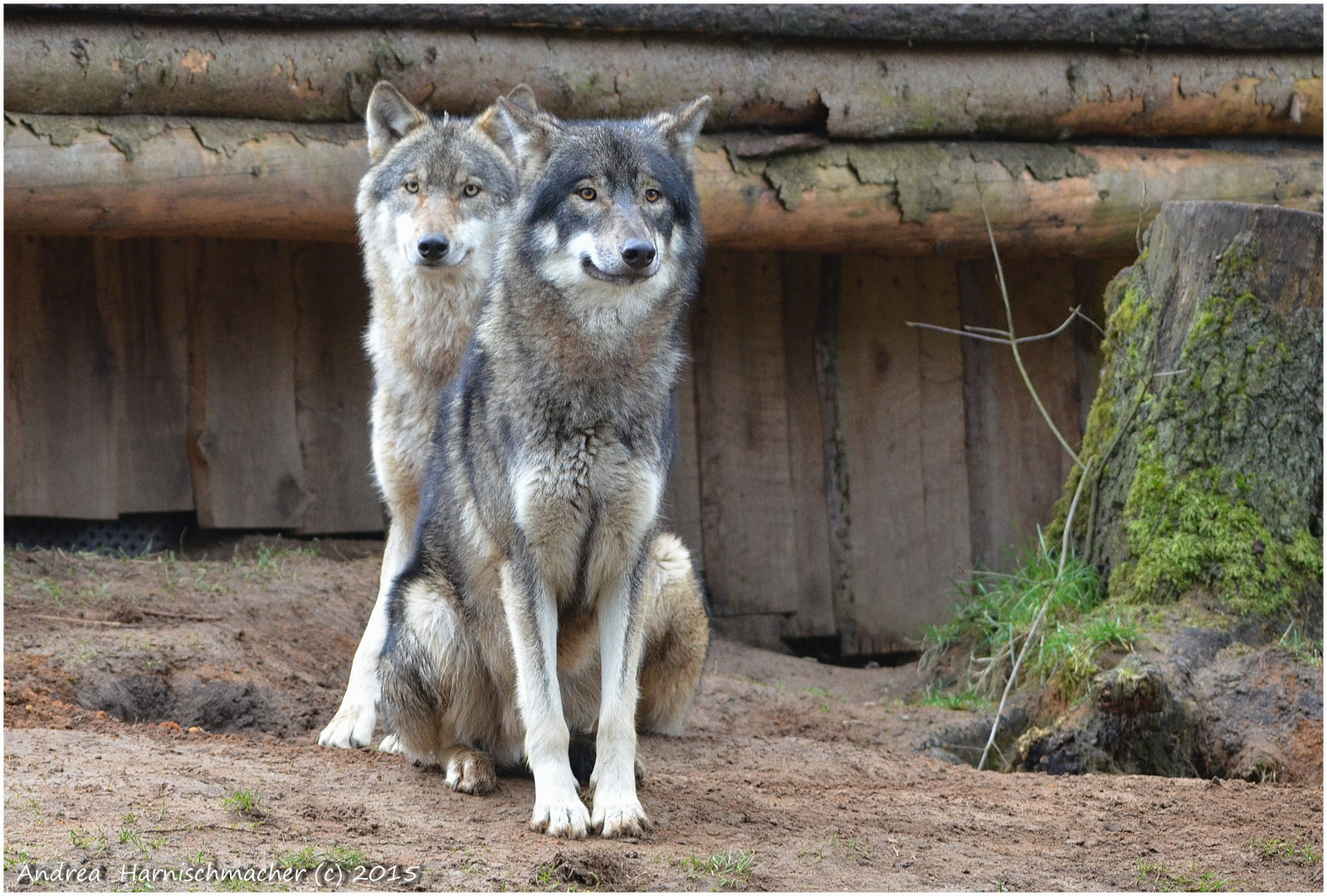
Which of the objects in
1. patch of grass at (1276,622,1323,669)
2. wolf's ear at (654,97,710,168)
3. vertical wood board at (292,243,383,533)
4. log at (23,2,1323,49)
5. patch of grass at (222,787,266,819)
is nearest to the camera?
patch of grass at (222,787,266,819)

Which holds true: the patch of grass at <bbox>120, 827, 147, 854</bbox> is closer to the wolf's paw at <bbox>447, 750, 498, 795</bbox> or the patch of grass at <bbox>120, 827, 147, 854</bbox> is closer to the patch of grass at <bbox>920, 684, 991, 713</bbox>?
the wolf's paw at <bbox>447, 750, 498, 795</bbox>

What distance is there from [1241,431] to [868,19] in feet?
10.1

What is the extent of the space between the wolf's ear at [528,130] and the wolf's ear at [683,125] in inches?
15.4

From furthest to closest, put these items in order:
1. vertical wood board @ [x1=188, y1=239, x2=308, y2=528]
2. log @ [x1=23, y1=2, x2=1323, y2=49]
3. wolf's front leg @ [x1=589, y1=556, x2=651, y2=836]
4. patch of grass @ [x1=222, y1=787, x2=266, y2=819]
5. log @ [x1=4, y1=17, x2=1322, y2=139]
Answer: vertical wood board @ [x1=188, y1=239, x2=308, y2=528], log @ [x1=23, y1=2, x2=1323, y2=49], log @ [x1=4, y1=17, x2=1322, y2=139], wolf's front leg @ [x1=589, y1=556, x2=651, y2=836], patch of grass @ [x1=222, y1=787, x2=266, y2=819]

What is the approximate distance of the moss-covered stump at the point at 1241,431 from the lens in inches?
219

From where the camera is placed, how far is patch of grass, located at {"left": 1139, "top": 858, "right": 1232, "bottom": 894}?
334cm

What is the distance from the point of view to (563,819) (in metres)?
3.65

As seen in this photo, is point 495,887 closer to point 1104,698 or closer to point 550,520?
point 550,520

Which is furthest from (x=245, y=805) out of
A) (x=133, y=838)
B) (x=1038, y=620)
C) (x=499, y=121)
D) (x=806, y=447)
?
(x=806, y=447)

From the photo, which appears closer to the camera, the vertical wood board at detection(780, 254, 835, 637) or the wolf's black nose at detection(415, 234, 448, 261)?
the wolf's black nose at detection(415, 234, 448, 261)

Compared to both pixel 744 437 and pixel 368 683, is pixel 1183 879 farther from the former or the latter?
pixel 744 437

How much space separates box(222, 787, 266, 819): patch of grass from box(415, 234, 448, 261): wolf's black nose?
8.64ft

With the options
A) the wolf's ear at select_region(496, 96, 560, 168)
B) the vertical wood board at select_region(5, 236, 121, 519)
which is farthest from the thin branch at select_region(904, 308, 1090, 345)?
the vertical wood board at select_region(5, 236, 121, 519)

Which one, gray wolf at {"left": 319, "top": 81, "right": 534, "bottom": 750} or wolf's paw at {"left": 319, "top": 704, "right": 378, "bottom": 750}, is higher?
gray wolf at {"left": 319, "top": 81, "right": 534, "bottom": 750}
